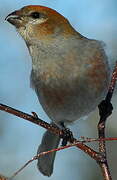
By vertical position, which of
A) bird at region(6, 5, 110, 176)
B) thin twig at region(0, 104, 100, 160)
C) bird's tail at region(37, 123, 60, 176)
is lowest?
thin twig at region(0, 104, 100, 160)

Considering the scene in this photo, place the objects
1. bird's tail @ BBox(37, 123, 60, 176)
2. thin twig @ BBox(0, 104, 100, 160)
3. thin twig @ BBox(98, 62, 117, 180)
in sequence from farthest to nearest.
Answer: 1. bird's tail @ BBox(37, 123, 60, 176)
2. thin twig @ BBox(0, 104, 100, 160)
3. thin twig @ BBox(98, 62, 117, 180)

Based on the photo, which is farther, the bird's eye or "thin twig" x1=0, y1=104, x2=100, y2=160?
the bird's eye

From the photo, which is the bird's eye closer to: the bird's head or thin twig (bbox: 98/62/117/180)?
the bird's head

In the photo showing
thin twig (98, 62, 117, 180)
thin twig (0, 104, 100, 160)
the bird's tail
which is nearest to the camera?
thin twig (98, 62, 117, 180)

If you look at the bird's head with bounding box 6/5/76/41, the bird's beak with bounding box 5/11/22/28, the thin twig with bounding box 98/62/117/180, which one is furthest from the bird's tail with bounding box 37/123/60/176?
the bird's beak with bounding box 5/11/22/28

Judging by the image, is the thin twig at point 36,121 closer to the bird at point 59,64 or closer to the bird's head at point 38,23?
the bird at point 59,64

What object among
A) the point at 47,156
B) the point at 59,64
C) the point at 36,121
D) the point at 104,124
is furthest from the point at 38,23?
the point at 36,121

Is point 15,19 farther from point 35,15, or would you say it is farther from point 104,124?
point 104,124

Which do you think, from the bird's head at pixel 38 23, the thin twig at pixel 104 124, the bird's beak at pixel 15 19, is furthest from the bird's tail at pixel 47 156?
the bird's beak at pixel 15 19
